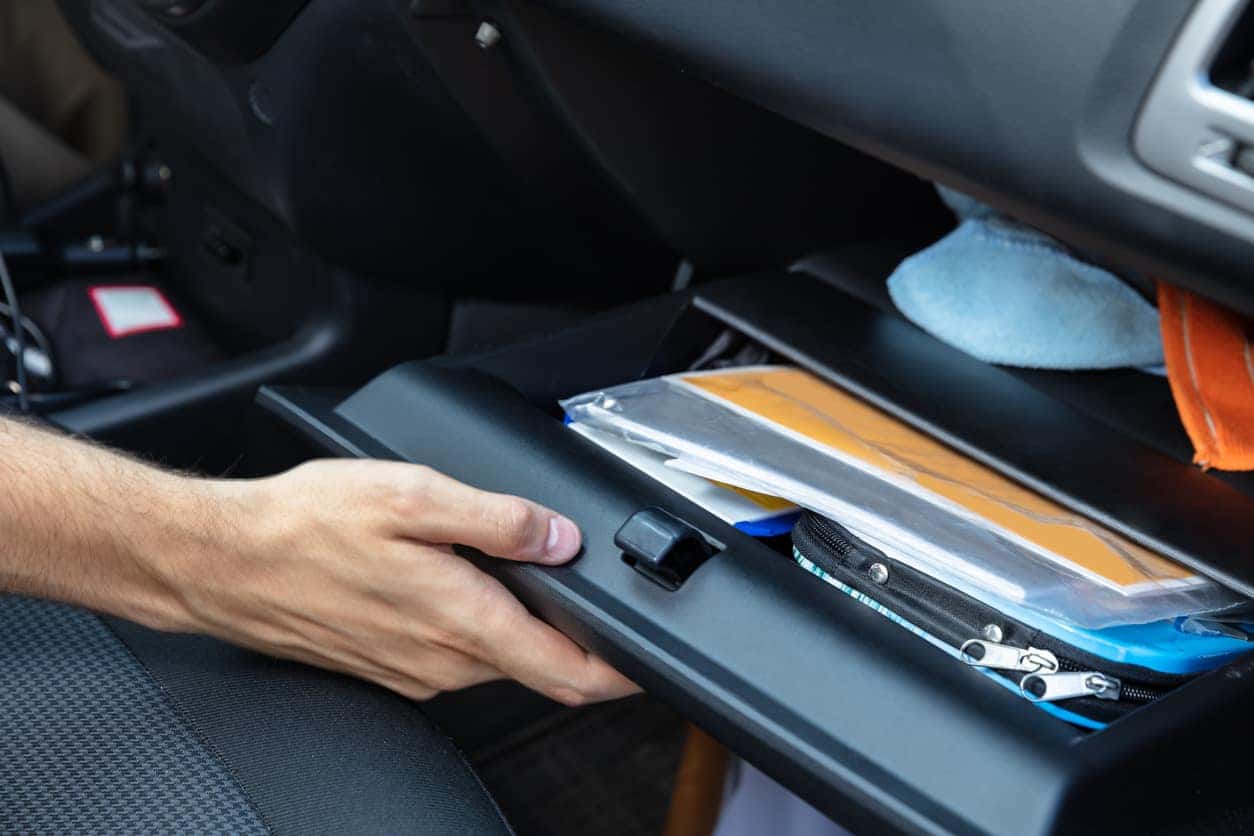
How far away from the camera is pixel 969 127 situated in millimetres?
571

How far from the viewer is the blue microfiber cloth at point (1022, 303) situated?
0.74 metres

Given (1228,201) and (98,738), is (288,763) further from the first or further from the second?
(1228,201)

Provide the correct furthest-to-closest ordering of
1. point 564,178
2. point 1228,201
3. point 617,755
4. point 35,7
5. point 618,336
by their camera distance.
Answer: point 35,7 < point 617,755 < point 564,178 < point 618,336 < point 1228,201

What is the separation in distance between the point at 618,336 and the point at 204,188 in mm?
595

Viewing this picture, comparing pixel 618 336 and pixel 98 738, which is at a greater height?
pixel 618 336

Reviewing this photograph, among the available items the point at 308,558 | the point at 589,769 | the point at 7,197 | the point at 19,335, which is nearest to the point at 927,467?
the point at 308,558

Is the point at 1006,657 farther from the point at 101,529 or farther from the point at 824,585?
the point at 101,529

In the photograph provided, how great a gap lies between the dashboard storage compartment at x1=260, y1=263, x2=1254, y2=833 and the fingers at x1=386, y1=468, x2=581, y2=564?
0.01 meters

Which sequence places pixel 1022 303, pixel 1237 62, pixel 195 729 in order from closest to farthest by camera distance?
pixel 1237 62, pixel 195 729, pixel 1022 303

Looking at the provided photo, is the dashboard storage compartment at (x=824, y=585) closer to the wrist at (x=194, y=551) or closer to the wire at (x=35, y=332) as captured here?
the wrist at (x=194, y=551)

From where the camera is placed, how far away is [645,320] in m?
0.77

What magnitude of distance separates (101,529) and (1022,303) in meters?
0.49

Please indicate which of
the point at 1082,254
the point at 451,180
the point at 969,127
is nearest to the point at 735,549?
the point at 969,127

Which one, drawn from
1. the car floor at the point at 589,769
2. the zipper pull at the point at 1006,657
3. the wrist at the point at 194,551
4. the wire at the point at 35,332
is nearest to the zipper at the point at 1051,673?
the zipper pull at the point at 1006,657
